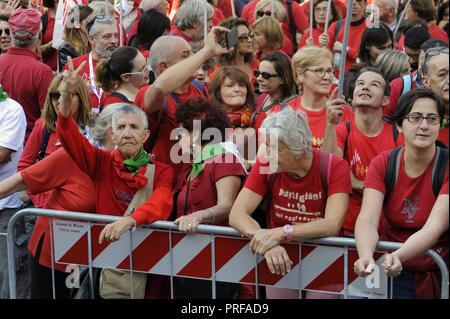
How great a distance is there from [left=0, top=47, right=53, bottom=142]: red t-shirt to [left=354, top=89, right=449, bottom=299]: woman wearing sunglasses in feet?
11.2

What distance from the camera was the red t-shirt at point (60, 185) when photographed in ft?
19.0

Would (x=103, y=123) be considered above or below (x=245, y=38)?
below

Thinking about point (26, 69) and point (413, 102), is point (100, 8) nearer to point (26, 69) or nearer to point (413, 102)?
point (26, 69)

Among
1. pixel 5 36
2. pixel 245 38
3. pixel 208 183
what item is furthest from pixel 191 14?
pixel 208 183

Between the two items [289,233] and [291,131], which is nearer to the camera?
→ [289,233]

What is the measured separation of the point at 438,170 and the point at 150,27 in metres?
4.52

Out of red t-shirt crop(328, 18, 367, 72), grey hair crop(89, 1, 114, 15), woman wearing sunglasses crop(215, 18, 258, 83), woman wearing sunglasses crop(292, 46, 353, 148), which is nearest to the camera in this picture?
woman wearing sunglasses crop(292, 46, 353, 148)

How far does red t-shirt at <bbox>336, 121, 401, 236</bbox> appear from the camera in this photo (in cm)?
572

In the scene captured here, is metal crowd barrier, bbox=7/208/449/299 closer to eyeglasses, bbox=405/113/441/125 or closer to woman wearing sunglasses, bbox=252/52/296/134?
eyeglasses, bbox=405/113/441/125

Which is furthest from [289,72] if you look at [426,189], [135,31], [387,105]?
[135,31]

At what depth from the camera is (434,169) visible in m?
5.01

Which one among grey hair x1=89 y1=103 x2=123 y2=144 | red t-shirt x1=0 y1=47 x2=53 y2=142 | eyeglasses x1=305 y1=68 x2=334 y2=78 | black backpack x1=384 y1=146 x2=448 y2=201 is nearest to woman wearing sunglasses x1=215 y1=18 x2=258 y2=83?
red t-shirt x1=0 y1=47 x2=53 y2=142
